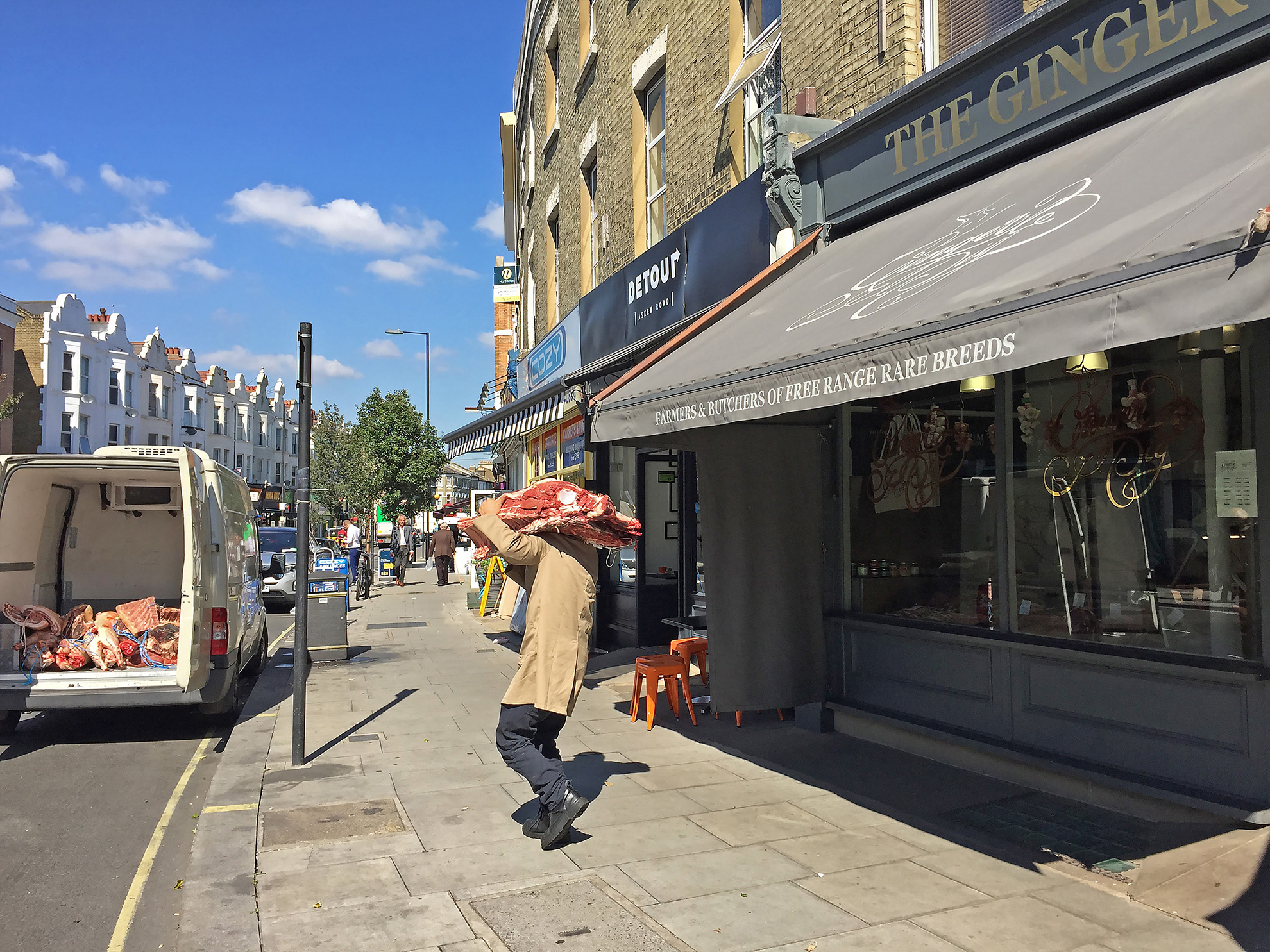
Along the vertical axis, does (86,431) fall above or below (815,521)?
above

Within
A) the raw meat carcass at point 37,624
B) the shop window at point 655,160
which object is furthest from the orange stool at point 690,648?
the shop window at point 655,160

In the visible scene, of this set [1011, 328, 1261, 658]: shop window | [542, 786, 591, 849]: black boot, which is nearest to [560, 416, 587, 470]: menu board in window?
[1011, 328, 1261, 658]: shop window

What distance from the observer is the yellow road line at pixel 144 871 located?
13.1 feet

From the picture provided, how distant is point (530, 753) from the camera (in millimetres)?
4691

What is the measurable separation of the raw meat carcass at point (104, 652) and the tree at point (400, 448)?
2977 cm

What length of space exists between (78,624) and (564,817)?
5.83 metres

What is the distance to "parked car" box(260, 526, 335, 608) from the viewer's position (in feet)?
52.6

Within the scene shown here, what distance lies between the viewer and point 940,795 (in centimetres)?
546

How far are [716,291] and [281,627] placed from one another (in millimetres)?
11357

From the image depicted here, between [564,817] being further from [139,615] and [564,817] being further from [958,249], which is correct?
[139,615]

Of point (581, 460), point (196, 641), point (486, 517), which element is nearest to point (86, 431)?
point (581, 460)

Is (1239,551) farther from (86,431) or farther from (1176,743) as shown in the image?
(86,431)

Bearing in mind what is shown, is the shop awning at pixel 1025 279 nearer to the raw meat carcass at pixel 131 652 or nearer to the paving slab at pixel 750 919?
the paving slab at pixel 750 919

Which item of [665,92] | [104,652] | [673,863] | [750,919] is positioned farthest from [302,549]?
[665,92]
